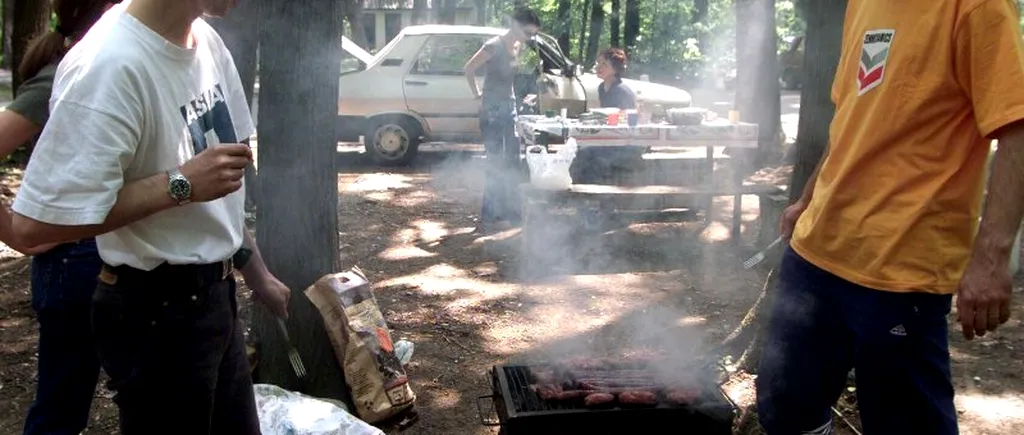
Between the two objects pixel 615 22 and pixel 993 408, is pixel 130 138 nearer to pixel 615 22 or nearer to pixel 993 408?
pixel 993 408

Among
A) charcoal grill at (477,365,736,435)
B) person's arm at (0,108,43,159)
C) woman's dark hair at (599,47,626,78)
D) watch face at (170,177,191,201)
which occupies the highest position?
woman's dark hair at (599,47,626,78)

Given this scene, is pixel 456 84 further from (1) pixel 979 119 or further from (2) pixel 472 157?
(1) pixel 979 119

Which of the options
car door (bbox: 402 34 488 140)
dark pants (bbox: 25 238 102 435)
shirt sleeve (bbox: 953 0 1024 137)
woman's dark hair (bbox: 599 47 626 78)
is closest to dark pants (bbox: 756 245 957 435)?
shirt sleeve (bbox: 953 0 1024 137)

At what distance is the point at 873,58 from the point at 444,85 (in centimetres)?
915

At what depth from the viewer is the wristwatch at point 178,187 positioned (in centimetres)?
199

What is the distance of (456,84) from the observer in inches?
447

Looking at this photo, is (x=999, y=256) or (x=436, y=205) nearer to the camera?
(x=999, y=256)

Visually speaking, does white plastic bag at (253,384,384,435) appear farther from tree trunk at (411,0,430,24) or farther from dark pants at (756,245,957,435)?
tree trunk at (411,0,430,24)

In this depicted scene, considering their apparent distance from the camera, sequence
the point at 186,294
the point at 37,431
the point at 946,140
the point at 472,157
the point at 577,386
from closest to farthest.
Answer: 1. the point at 186,294
2. the point at 946,140
3. the point at 37,431
4. the point at 577,386
5. the point at 472,157

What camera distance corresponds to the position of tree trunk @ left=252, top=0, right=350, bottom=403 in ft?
12.5

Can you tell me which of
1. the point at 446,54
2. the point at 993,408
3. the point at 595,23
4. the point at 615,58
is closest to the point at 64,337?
the point at 993,408

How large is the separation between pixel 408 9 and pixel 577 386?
37.0 metres

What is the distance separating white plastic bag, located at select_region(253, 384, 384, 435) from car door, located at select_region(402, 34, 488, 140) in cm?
808

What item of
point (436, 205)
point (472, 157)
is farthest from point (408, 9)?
point (436, 205)
